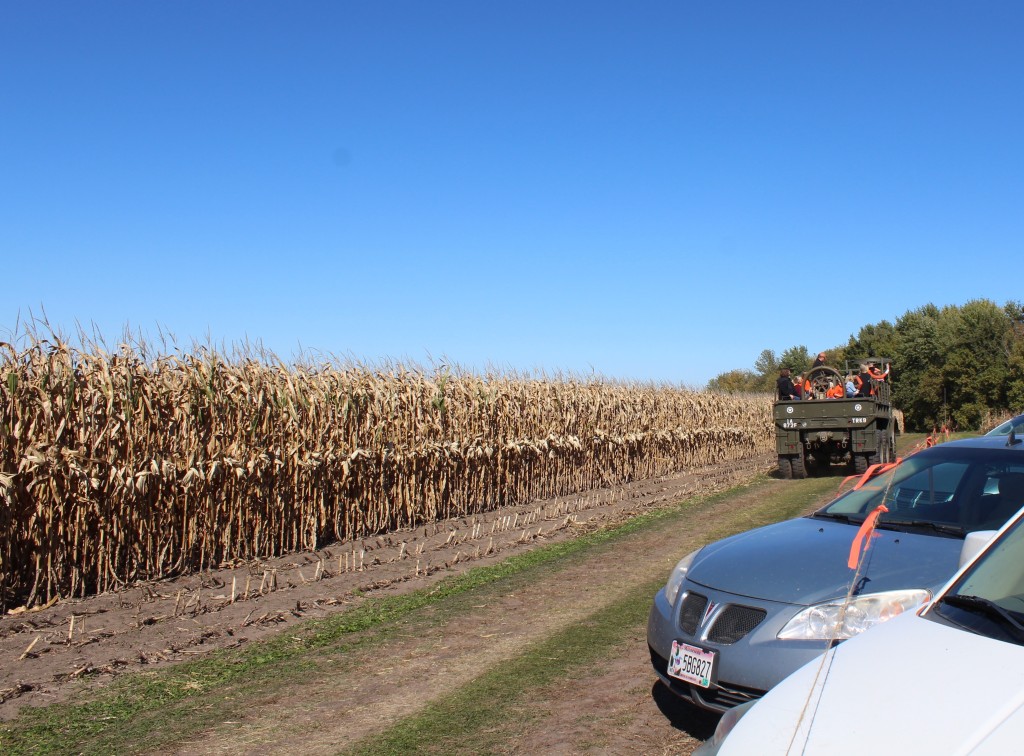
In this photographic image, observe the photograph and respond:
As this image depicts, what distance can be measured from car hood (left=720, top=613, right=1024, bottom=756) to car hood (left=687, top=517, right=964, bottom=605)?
160 centimetres

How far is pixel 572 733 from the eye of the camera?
4.61 metres

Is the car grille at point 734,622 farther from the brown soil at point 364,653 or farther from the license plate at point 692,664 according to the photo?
the brown soil at point 364,653

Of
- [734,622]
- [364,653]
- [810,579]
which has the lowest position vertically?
[364,653]

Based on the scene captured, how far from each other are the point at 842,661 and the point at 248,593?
6622 mm

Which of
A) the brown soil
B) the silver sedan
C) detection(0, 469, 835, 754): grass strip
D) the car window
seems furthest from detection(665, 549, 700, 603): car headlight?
detection(0, 469, 835, 754): grass strip

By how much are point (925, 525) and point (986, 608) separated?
2596 mm

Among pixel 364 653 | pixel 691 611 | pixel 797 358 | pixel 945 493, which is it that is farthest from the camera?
pixel 797 358

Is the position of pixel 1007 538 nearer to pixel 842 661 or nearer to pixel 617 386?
pixel 842 661

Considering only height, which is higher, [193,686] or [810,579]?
[810,579]

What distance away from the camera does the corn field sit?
8188mm

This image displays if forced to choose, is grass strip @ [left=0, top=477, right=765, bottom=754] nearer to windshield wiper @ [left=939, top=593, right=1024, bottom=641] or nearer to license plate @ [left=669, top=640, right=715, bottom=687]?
license plate @ [left=669, top=640, right=715, bottom=687]

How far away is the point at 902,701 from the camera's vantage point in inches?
90.0

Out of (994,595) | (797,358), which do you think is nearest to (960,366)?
(797,358)

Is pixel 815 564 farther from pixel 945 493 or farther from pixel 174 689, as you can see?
pixel 174 689
